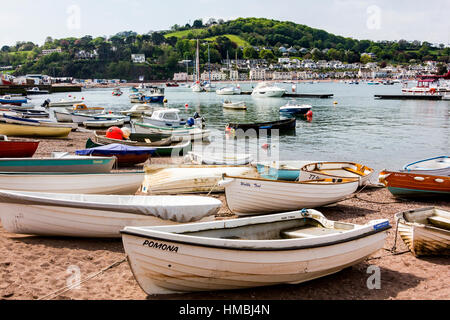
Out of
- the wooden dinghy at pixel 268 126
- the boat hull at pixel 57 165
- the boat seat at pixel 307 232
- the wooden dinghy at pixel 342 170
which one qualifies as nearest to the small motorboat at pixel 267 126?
the wooden dinghy at pixel 268 126

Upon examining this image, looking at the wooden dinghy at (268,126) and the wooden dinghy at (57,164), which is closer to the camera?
the wooden dinghy at (57,164)

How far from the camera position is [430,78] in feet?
336

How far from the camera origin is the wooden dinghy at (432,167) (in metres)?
15.0

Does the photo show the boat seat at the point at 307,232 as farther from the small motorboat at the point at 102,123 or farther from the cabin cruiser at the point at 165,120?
the small motorboat at the point at 102,123

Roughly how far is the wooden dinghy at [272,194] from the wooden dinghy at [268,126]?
22815mm

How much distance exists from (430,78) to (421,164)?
99665 millimetres

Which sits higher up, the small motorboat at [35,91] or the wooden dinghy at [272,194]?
the small motorboat at [35,91]

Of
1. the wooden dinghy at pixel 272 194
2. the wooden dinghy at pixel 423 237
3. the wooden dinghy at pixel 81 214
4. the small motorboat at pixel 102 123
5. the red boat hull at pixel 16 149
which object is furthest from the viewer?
the small motorboat at pixel 102 123

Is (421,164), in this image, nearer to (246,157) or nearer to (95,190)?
(246,157)

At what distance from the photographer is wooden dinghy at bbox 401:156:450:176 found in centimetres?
1498

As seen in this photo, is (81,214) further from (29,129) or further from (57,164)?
(29,129)

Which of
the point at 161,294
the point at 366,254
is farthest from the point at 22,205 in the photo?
the point at 366,254

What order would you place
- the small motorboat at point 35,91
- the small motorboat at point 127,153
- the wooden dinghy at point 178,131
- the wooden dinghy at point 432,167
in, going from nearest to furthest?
the wooden dinghy at point 432,167, the small motorboat at point 127,153, the wooden dinghy at point 178,131, the small motorboat at point 35,91

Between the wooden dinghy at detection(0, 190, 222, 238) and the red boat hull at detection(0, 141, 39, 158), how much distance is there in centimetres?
A: 860
